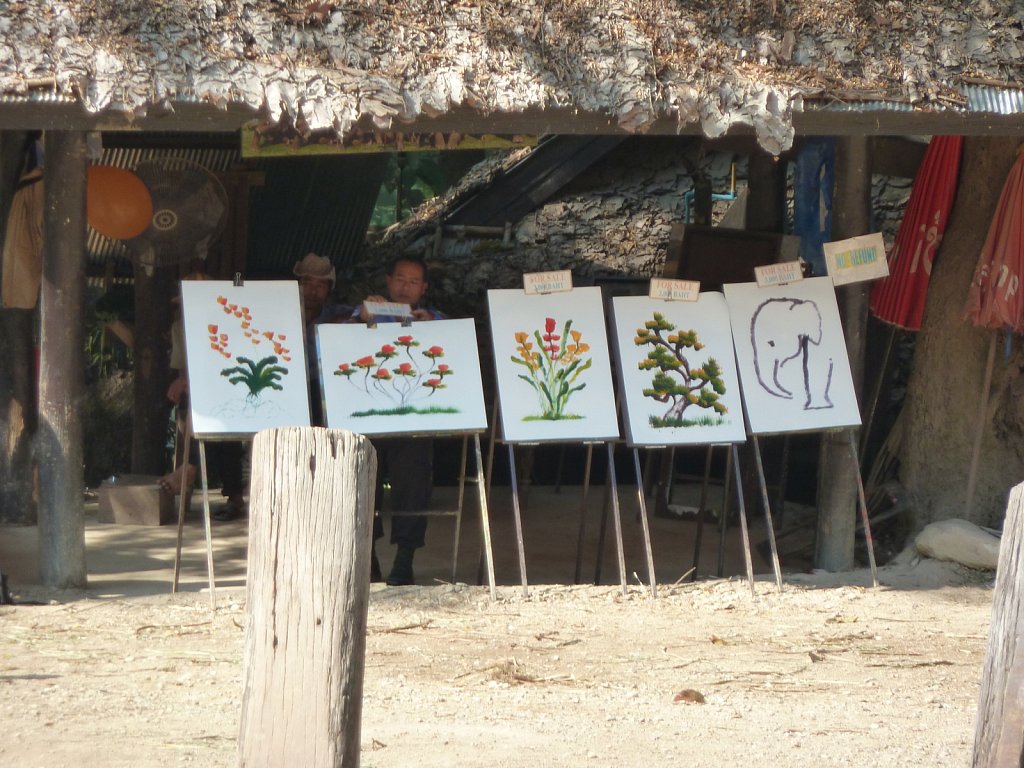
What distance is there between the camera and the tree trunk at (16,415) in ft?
27.2

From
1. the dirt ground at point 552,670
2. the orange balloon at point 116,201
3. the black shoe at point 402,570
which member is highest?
the orange balloon at point 116,201

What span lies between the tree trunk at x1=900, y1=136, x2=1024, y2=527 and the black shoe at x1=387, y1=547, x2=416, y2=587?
3014 millimetres

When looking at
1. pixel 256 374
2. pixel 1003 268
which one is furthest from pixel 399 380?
pixel 1003 268

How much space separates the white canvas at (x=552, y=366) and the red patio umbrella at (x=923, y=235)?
76.8 inches

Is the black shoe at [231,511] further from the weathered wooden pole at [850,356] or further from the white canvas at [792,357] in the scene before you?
the weathered wooden pole at [850,356]

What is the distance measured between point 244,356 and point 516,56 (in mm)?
1903

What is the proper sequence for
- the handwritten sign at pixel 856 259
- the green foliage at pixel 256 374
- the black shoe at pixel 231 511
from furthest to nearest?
the black shoe at pixel 231 511 < the handwritten sign at pixel 856 259 < the green foliage at pixel 256 374

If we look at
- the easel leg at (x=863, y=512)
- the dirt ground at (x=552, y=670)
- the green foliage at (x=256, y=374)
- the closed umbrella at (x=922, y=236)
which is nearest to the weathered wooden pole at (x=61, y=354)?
the dirt ground at (x=552, y=670)

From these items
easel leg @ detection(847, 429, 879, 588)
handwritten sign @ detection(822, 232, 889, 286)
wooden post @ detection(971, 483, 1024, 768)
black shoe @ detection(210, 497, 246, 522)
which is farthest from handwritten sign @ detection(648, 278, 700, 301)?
wooden post @ detection(971, 483, 1024, 768)

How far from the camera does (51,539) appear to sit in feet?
20.8

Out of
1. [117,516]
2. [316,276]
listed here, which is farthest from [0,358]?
[316,276]

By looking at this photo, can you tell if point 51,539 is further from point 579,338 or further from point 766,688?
point 766,688

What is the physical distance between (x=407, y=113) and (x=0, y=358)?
3913 mm

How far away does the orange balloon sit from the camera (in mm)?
7164
